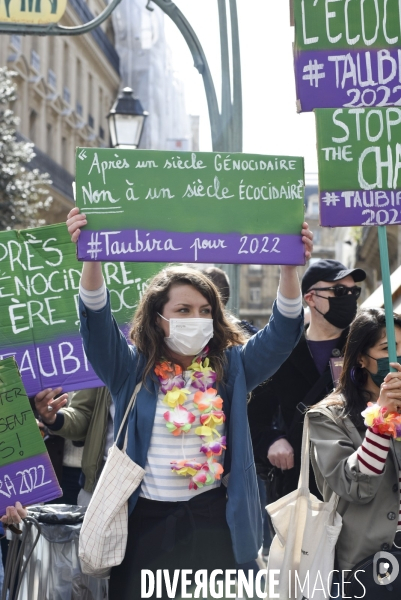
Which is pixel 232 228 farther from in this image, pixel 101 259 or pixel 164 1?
pixel 164 1

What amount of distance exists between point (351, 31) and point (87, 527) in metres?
2.18

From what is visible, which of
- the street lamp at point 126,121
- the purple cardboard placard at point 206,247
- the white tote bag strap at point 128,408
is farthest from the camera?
the street lamp at point 126,121

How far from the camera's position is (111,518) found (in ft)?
11.3

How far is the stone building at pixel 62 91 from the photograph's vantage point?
30.2 meters

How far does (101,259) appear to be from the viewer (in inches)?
141

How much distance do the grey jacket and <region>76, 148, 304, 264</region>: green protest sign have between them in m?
0.70

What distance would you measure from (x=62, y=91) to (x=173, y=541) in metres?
33.4

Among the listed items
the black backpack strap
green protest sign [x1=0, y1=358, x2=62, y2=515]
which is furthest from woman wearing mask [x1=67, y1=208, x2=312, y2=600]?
the black backpack strap

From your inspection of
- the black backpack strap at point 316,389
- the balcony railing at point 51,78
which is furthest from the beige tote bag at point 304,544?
the balcony railing at point 51,78

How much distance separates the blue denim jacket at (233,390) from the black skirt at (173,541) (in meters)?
0.08

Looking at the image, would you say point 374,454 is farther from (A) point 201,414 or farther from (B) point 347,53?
(B) point 347,53

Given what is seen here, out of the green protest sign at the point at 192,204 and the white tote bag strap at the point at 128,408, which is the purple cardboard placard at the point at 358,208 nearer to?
the green protest sign at the point at 192,204

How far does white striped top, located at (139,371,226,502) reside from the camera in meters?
3.49

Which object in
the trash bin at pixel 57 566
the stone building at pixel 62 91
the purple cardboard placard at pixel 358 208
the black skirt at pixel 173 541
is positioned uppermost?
the stone building at pixel 62 91
